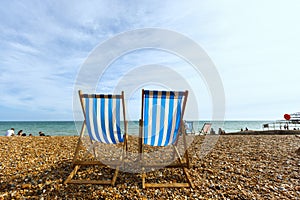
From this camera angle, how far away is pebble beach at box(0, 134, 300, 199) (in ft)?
8.00

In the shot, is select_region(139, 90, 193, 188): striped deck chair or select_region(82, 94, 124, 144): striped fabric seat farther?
select_region(82, 94, 124, 144): striped fabric seat

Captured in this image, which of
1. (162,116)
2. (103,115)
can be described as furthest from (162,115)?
(103,115)

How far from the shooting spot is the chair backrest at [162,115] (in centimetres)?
313

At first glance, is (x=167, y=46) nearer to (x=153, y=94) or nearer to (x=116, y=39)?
(x=116, y=39)

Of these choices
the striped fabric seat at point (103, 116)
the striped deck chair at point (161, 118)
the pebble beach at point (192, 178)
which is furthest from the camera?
the striped fabric seat at point (103, 116)

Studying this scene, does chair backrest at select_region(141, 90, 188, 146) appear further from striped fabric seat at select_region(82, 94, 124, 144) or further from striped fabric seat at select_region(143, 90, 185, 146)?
striped fabric seat at select_region(82, 94, 124, 144)

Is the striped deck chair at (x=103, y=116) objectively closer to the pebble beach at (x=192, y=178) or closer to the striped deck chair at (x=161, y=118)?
the striped deck chair at (x=161, y=118)

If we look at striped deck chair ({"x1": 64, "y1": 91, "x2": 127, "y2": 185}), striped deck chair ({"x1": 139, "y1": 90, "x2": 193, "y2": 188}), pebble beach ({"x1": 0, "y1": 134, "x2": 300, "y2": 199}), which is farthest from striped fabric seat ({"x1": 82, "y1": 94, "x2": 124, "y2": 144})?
pebble beach ({"x1": 0, "y1": 134, "x2": 300, "y2": 199})

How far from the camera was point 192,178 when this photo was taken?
2938 mm

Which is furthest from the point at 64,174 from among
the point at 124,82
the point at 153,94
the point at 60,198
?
the point at 124,82

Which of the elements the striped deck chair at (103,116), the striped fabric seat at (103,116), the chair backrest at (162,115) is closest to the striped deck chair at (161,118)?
the chair backrest at (162,115)

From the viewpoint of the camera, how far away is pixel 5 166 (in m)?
3.37

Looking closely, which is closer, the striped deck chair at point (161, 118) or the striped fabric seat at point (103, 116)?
the striped deck chair at point (161, 118)

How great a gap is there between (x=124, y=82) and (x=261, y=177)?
356 cm
